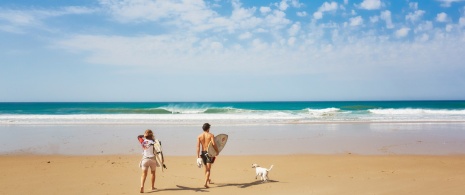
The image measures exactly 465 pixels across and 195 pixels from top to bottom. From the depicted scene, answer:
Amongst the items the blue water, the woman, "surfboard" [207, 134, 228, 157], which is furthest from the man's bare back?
the blue water

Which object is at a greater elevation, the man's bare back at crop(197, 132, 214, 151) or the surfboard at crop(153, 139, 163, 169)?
the man's bare back at crop(197, 132, 214, 151)

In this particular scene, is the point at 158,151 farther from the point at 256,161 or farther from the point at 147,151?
the point at 256,161

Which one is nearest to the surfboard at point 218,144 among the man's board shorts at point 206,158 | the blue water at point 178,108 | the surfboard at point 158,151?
the man's board shorts at point 206,158

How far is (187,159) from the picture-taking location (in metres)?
10.7

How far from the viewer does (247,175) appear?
855cm

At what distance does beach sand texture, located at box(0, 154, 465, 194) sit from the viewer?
23.2 feet

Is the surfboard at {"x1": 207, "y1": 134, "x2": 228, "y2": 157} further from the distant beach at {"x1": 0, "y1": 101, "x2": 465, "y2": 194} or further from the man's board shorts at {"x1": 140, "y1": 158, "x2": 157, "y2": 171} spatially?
the man's board shorts at {"x1": 140, "y1": 158, "x2": 157, "y2": 171}

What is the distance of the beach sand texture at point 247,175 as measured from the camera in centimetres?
707

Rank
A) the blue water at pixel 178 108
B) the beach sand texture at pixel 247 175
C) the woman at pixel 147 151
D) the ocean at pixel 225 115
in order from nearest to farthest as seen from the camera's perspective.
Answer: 1. the woman at pixel 147 151
2. the beach sand texture at pixel 247 175
3. the ocean at pixel 225 115
4. the blue water at pixel 178 108

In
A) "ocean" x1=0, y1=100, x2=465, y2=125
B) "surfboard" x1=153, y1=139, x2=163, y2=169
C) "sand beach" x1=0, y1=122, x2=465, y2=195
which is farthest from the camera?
"ocean" x1=0, y1=100, x2=465, y2=125

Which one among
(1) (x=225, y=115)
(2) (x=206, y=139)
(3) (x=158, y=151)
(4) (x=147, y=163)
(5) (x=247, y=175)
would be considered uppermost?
(2) (x=206, y=139)

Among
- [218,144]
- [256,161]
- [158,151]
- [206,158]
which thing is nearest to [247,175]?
[218,144]

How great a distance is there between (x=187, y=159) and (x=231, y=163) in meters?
1.47

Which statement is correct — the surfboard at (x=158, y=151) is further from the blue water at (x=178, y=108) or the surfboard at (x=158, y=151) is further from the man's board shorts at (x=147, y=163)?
the blue water at (x=178, y=108)
